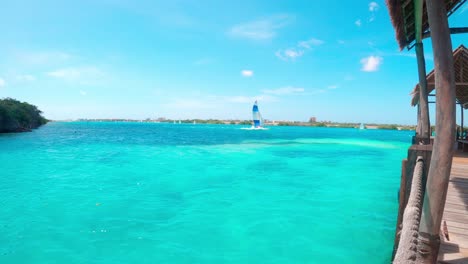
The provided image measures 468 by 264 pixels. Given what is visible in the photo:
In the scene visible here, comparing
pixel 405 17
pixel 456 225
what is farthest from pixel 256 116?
pixel 456 225

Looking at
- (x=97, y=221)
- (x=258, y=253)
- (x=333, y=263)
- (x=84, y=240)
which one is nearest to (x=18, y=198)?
(x=97, y=221)

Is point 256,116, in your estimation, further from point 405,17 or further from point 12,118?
point 405,17

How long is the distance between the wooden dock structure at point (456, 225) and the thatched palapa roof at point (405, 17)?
14.1ft

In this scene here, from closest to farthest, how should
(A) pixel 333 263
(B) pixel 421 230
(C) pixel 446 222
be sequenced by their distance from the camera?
(B) pixel 421 230
(C) pixel 446 222
(A) pixel 333 263

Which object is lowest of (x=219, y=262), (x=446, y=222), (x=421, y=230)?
(x=219, y=262)

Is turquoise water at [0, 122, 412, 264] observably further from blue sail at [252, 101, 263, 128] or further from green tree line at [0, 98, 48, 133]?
blue sail at [252, 101, 263, 128]

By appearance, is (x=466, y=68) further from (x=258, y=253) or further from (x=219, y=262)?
(x=219, y=262)

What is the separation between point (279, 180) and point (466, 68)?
10036mm

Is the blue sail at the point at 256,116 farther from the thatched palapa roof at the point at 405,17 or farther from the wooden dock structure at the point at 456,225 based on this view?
the wooden dock structure at the point at 456,225

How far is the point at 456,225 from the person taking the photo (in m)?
4.18

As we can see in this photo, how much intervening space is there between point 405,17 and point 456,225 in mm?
5458

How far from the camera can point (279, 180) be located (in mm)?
15500

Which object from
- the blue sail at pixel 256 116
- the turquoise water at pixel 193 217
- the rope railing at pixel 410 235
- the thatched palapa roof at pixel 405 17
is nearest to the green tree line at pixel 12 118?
the turquoise water at pixel 193 217

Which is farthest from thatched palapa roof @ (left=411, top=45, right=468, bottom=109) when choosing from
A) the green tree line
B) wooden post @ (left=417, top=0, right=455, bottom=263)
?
the green tree line
